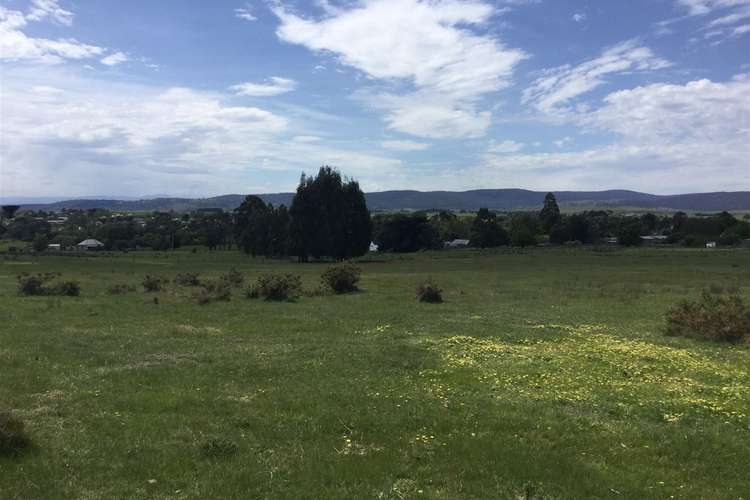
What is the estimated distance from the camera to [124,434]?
1064cm

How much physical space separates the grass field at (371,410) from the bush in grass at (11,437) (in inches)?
8.5

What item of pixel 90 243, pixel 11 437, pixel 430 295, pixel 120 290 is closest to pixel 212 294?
pixel 120 290

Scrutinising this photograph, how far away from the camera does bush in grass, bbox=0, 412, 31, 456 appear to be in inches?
372

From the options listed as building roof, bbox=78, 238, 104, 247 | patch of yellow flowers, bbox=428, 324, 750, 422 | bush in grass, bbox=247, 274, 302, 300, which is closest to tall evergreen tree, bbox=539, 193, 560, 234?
building roof, bbox=78, 238, 104, 247

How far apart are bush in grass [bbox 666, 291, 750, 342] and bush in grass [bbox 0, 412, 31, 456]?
70.9ft

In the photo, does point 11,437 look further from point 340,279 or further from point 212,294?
point 340,279

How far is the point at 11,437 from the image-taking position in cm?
954

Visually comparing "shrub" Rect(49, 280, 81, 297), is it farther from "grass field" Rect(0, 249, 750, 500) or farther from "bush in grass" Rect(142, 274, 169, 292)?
"grass field" Rect(0, 249, 750, 500)

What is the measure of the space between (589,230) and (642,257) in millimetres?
60684

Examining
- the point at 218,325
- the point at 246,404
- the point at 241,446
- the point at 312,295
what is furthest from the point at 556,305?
the point at 241,446

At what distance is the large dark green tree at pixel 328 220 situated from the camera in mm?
97500

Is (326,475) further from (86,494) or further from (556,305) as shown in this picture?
(556,305)

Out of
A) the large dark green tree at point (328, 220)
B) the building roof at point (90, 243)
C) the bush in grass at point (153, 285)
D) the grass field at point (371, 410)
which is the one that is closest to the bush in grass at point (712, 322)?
the grass field at point (371, 410)

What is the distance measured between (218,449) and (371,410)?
10.9 feet
